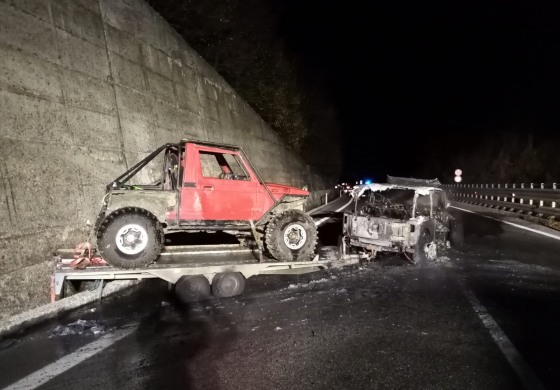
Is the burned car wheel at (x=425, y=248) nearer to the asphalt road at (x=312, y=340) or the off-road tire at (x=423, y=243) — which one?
the off-road tire at (x=423, y=243)

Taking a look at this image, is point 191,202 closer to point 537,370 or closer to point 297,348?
point 297,348

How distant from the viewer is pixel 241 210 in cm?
714

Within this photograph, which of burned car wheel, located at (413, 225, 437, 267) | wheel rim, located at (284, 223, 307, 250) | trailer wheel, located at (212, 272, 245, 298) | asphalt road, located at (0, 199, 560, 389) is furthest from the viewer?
burned car wheel, located at (413, 225, 437, 267)

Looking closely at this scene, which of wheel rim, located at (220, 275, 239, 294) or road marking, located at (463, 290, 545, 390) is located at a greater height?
wheel rim, located at (220, 275, 239, 294)

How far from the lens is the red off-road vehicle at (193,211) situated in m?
6.00

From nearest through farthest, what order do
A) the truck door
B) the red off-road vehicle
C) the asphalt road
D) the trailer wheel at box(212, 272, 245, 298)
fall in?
the asphalt road, the red off-road vehicle, the trailer wheel at box(212, 272, 245, 298), the truck door

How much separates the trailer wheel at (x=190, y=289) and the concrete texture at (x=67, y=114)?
202 cm

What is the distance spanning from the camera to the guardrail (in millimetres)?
17016

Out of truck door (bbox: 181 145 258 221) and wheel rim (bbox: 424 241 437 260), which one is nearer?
truck door (bbox: 181 145 258 221)

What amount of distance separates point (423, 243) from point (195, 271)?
5.45 meters

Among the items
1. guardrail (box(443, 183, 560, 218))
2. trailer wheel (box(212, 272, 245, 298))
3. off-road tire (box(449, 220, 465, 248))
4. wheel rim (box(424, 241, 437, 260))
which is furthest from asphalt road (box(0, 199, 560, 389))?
guardrail (box(443, 183, 560, 218))

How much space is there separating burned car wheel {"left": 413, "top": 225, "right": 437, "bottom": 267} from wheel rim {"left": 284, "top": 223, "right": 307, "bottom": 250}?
300 cm

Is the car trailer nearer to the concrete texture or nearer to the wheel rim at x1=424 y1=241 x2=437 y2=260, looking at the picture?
the concrete texture

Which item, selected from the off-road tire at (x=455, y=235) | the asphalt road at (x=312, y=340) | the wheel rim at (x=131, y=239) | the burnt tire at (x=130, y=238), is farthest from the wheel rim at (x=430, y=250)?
the wheel rim at (x=131, y=239)
